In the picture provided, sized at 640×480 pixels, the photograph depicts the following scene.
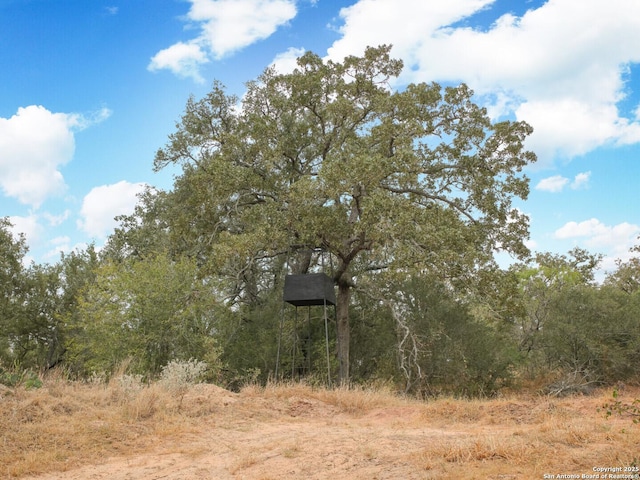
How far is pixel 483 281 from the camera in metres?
14.6

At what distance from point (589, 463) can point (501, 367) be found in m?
12.9

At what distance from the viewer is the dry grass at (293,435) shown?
230 inches

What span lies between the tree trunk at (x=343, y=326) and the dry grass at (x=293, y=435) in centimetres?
436

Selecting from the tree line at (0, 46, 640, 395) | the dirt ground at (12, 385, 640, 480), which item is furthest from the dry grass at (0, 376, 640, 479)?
the tree line at (0, 46, 640, 395)

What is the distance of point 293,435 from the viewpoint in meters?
8.22

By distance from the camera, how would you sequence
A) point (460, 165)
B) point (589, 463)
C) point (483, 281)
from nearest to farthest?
point (589, 463), point (483, 281), point (460, 165)

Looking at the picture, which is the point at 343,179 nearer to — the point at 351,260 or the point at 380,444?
the point at 351,260

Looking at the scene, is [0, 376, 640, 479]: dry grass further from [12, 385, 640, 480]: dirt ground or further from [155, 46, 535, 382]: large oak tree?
[155, 46, 535, 382]: large oak tree

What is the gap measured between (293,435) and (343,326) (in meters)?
8.88

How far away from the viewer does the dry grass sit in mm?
5852

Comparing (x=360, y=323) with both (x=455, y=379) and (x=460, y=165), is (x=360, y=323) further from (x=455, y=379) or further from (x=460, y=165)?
(x=460, y=165)

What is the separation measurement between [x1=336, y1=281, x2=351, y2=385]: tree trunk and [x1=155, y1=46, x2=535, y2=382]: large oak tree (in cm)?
4

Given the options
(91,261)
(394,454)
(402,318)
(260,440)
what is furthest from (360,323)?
(91,261)

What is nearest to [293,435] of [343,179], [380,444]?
[380,444]
